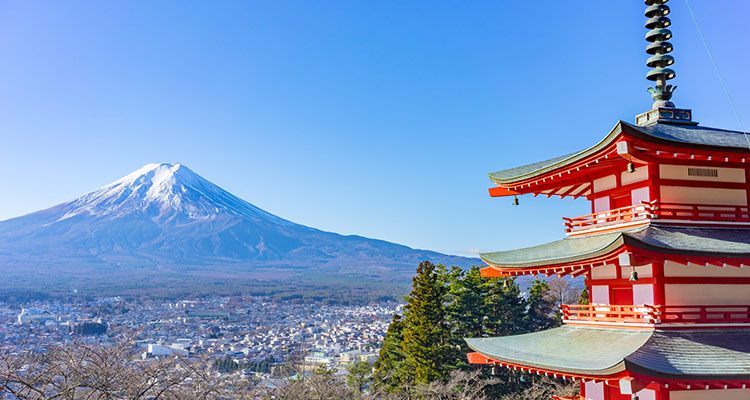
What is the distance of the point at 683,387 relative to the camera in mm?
8344

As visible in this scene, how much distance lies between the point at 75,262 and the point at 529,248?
434 feet

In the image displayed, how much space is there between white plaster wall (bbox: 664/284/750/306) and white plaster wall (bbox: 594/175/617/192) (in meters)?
2.09

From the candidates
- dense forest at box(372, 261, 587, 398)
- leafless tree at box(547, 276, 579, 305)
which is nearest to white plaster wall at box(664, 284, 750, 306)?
dense forest at box(372, 261, 587, 398)

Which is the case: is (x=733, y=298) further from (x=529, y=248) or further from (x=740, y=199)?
(x=529, y=248)

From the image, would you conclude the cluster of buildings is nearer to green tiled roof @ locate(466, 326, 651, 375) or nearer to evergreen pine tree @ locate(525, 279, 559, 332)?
evergreen pine tree @ locate(525, 279, 559, 332)

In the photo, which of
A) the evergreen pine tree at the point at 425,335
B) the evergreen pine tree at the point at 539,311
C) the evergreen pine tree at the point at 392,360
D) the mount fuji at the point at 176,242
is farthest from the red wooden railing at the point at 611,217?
the mount fuji at the point at 176,242

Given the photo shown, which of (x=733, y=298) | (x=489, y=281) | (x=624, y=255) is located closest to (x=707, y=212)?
(x=733, y=298)

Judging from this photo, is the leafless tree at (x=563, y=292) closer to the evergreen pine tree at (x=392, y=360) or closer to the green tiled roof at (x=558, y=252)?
the evergreen pine tree at (x=392, y=360)

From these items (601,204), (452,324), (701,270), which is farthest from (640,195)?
(452,324)

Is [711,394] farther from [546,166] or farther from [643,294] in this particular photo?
[546,166]

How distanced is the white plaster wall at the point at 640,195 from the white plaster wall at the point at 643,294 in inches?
54.1

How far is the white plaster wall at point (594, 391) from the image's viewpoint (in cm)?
1058

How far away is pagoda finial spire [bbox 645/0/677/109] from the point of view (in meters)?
11.3

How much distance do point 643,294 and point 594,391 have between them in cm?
208
